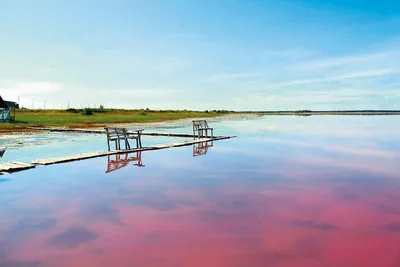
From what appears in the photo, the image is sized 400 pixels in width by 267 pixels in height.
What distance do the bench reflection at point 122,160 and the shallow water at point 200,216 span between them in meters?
0.18

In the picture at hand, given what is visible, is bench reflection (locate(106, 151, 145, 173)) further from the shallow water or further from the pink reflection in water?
the pink reflection in water

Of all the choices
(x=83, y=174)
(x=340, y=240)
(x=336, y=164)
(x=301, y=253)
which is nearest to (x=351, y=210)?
(x=340, y=240)

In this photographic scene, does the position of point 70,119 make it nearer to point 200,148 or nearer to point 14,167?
point 200,148

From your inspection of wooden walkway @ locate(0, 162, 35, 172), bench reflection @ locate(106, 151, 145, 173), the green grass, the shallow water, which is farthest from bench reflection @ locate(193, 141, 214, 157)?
the green grass

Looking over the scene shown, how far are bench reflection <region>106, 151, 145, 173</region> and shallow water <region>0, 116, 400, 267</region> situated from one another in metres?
0.18

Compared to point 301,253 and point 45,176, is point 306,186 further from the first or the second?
point 45,176

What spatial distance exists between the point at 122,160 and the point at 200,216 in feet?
18.5

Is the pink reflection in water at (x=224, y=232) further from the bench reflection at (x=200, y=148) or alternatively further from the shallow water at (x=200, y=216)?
the bench reflection at (x=200, y=148)

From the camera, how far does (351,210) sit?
5.61 meters

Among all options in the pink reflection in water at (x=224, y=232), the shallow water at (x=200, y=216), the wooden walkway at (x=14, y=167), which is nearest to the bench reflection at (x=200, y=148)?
the shallow water at (x=200, y=216)

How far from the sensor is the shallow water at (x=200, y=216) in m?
3.99

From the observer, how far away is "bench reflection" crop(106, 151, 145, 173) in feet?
31.1

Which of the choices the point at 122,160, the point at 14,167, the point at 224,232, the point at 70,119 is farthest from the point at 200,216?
the point at 70,119

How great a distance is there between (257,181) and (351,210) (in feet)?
7.47
